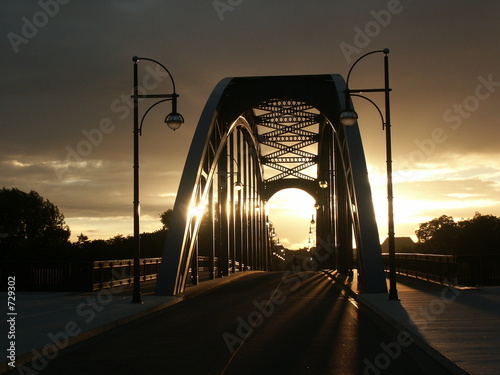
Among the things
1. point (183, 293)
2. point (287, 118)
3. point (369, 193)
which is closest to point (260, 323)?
point (183, 293)

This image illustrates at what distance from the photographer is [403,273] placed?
3791cm

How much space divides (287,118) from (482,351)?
→ 48.7 metres

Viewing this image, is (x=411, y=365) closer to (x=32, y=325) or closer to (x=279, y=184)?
(x=32, y=325)

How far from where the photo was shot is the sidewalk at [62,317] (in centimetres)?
1080

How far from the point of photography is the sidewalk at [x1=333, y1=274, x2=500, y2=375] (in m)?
9.46

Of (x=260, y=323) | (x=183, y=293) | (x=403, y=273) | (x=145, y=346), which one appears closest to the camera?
(x=145, y=346)

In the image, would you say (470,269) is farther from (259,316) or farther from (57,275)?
(57,275)

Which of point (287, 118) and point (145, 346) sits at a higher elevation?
point (287, 118)
